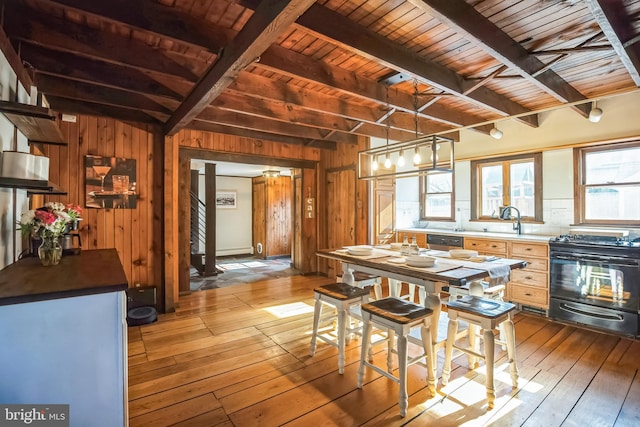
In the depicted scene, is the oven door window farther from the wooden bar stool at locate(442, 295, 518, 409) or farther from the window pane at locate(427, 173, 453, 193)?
the window pane at locate(427, 173, 453, 193)

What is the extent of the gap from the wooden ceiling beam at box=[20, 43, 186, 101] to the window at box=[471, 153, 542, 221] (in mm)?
4339

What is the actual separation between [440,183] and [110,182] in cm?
Answer: 493

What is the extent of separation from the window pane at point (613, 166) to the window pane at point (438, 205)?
1864 mm

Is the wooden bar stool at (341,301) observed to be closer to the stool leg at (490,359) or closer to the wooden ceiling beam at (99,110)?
the stool leg at (490,359)

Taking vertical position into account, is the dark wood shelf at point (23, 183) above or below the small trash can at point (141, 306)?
above

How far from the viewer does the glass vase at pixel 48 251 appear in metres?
1.91

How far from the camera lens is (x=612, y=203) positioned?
3.63m

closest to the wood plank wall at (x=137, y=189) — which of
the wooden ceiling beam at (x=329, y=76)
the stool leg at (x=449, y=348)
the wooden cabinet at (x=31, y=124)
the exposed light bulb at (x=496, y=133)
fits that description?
the wooden cabinet at (x=31, y=124)

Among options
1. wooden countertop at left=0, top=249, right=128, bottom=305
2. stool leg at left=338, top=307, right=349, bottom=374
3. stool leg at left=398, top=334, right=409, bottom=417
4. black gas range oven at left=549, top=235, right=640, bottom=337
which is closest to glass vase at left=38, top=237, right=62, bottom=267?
wooden countertop at left=0, top=249, right=128, bottom=305

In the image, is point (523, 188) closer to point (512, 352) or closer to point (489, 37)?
point (512, 352)

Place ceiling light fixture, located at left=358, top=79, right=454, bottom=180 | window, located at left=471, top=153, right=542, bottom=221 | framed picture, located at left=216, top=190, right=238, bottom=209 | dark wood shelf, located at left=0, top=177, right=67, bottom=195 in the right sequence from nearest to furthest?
dark wood shelf, located at left=0, top=177, right=67, bottom=195, ceiling light fixture, located at left=358, top=79, right=454, bottom=180, window, located at left=471, top=153, right=542, bottom=221, framed picture, located at left=216, top=190, right=238, bottom=209

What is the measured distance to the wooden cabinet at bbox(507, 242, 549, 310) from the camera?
3611 mm

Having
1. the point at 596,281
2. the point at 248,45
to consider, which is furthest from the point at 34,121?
the point at 596,281

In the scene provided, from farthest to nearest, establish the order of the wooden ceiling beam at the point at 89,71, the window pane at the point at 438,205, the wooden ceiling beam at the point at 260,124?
the window pane at the point at 438,205, the wooden ceiling beam at the point at 260,124, the wooden ceiling beam at the point at 89,71
